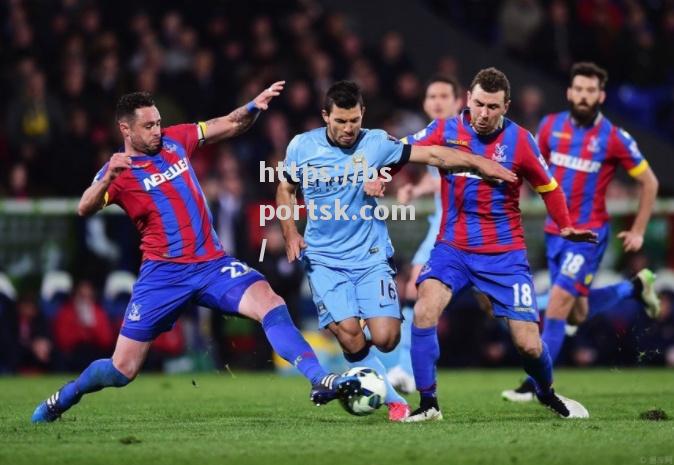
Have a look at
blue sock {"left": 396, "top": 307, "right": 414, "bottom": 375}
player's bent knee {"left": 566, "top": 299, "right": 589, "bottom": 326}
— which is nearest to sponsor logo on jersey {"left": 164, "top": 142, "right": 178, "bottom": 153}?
blue sock {"left": 396, "top": 307, "right": 414, "bottom": 375}

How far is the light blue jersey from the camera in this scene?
921cm

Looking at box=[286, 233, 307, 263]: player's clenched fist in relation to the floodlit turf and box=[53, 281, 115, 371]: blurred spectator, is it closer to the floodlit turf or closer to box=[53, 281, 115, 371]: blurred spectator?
the floodlit turf

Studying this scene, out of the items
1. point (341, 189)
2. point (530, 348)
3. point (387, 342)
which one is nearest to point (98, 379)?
point (387, 342)

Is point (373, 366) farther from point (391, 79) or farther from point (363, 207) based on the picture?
point (391, 79)

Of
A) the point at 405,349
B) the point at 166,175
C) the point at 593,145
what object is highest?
the point at 593,145

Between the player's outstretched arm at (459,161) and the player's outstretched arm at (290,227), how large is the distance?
0.88m

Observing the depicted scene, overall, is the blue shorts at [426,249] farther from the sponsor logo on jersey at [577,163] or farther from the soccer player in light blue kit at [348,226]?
the soccer player in light blue kit at [348,226]

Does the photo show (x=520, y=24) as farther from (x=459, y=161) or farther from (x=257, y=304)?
(x=257, y=304)

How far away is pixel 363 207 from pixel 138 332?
5.79 ft

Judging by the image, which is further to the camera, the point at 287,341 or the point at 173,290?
the point at 173,290

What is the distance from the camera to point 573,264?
37.4 feet

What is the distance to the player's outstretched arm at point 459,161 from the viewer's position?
29.6 ft

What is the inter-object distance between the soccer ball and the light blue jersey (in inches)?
51.6

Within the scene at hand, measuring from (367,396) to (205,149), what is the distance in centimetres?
896
